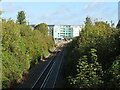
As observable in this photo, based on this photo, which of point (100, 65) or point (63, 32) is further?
point (63, 32)

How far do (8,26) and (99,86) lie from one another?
16182 mm

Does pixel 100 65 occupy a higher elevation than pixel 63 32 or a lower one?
lower

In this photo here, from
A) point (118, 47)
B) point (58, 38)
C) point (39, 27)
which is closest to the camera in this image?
point (118, 47)

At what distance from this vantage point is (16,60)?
2191 centimetres

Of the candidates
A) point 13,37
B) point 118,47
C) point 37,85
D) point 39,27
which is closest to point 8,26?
point 13,37

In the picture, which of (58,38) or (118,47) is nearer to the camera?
(118,47)

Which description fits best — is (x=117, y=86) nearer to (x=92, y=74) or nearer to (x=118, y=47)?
(x=92, y=74)

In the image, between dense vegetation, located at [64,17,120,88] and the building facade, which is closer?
dense vegetation, located at [64,17,120,88]

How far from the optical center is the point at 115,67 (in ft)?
22.0

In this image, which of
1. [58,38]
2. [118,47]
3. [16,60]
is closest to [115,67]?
[118,47]

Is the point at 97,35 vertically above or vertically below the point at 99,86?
above

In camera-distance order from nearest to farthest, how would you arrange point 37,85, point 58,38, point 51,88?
1. point 51,88
2. point 37,85
3. point 58,38

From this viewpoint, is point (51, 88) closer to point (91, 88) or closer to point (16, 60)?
point (16, 60)

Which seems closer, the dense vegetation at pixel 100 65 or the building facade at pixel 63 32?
the dense vegetation at pixel 100 65
